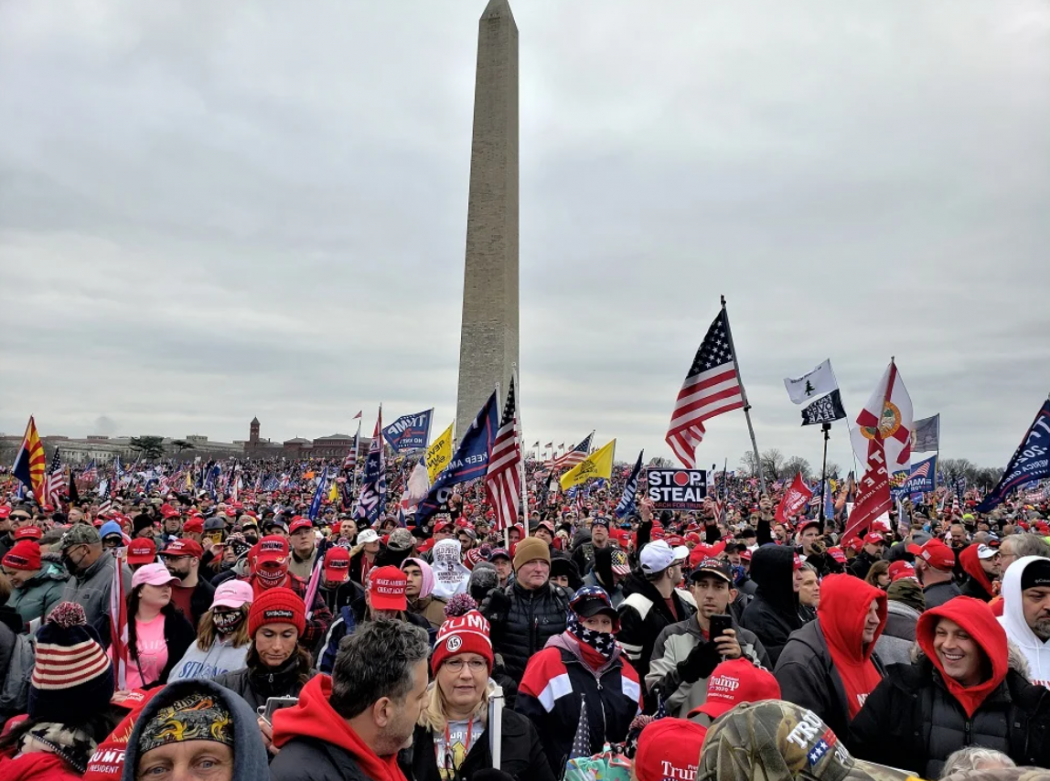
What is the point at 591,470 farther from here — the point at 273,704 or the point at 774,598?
the point at 273,704

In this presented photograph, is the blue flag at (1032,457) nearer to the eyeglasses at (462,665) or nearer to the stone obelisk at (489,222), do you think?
the eyeglasses at (462,665)

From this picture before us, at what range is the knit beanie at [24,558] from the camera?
5.76 meters

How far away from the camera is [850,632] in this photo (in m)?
3.31

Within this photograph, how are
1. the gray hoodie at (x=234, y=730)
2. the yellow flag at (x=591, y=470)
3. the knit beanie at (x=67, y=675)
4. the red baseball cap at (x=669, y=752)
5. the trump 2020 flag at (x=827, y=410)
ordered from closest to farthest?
the gray hoodie at (x=234, y=730) → the red baseball cap at (x=669, y=752) → the knit beanie at (x=67, y=675) → the trump 2020 flag at (x=827, y=410) → the yellow flag at (x=591, y=470)

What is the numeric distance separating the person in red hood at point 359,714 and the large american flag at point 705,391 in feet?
22.9

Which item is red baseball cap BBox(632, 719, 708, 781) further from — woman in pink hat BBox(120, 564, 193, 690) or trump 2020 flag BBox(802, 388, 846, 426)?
trump 2020 flag BBox(802, 388, 846, 426)

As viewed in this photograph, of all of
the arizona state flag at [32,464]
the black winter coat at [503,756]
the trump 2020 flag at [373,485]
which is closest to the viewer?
the black winter coat at [503,756]

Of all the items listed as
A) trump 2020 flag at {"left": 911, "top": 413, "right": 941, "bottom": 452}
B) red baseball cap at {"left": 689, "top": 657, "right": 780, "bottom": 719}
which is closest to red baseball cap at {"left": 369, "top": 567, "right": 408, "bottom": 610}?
red baseball cap at {"left": 689, "top": 657, "right": 780, "bottom": 719}

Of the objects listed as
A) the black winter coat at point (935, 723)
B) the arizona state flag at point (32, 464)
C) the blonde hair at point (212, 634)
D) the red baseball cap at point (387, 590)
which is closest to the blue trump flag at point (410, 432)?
the arizona state flag at point (32, 464)

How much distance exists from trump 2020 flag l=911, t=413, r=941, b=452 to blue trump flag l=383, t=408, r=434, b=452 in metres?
13.7

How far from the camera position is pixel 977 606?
2791mm

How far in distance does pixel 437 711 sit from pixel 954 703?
6.52 ft

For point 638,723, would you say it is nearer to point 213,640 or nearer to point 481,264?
point 213,640

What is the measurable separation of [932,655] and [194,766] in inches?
104
